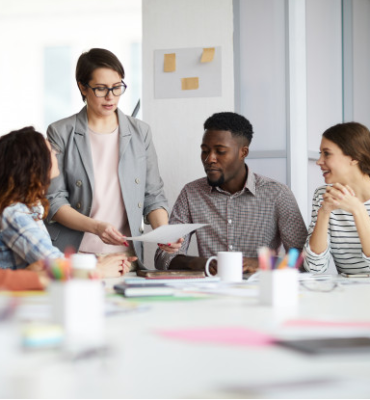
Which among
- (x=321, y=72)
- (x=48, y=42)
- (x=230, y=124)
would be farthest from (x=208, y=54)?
(x=48, y=42)

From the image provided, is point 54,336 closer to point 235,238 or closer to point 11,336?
point 11,336

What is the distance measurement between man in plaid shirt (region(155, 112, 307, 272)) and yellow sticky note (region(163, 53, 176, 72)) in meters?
0.50

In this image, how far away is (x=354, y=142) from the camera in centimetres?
243

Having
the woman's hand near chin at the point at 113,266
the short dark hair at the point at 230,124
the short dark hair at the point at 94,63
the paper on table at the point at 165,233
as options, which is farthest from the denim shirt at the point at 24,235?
the short dark hair at the point at 230,124

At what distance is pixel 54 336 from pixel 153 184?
1.91 metres

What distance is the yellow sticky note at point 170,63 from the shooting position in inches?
122

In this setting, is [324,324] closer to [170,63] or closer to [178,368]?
[178,368]

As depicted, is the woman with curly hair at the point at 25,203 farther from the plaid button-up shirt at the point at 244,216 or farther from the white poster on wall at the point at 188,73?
the white poster on wall at the point at 188,73

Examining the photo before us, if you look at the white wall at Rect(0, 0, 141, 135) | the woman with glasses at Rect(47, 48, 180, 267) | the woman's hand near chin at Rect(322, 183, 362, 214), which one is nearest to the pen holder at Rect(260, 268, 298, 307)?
the woman's hand near chin at Rect(322, 183, 362, 214)

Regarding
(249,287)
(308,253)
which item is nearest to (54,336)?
(249,287)

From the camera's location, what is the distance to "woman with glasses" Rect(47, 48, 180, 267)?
244 cm

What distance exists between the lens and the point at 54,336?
79cm

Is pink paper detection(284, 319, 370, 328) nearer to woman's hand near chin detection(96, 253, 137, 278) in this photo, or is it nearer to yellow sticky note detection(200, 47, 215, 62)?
woman's hand near chin detection(96, 253, 137, 278)

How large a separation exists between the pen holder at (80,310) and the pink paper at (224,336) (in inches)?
4.7
